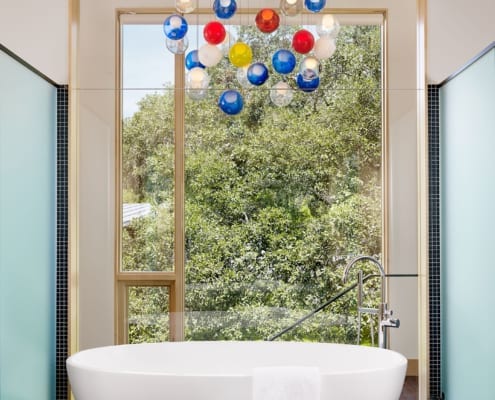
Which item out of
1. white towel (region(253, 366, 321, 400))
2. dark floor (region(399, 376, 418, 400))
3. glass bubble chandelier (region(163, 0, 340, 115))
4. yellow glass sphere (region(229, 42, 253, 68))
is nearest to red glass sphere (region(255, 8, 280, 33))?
glass bubble chandelier (region(163, 0, 340, 115))

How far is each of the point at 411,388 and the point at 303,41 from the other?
2.26 meters

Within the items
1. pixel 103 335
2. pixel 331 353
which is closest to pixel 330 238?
pixel 331 353

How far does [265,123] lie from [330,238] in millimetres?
839

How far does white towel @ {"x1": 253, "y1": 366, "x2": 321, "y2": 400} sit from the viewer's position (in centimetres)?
327

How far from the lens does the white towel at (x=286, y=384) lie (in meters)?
3.27

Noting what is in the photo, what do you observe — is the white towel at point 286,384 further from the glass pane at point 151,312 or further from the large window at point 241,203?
the glass pane at point 151,312

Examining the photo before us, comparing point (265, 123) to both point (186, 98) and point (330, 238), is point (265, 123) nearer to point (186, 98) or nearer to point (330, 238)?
point (186, 98)

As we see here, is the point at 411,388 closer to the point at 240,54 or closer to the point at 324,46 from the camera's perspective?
the point at 324,46

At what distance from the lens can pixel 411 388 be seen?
164 inches
